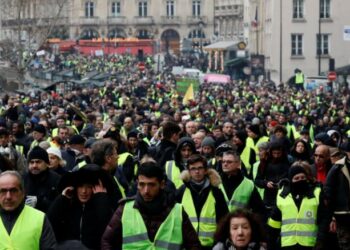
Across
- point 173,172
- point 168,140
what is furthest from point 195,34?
point 173,172

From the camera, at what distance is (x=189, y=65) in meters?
94.0

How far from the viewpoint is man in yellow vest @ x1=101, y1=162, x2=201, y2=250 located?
956 centimetres

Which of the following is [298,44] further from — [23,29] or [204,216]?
[204,216]

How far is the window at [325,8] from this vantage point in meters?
72.9

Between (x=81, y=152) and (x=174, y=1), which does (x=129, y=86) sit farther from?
(x=174, y=1)

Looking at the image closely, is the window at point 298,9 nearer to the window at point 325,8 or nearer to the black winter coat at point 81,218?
the window at point 325,8

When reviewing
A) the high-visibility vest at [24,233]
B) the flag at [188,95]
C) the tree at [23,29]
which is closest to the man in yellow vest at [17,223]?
the high-visibility vest at [24,233]

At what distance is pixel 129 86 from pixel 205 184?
4681 centimetres

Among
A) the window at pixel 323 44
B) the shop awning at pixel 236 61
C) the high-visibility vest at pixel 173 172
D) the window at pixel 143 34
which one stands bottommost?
the high-visibility vest at pixel 173 172

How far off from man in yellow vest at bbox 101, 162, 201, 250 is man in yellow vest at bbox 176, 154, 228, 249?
1870 millimetres

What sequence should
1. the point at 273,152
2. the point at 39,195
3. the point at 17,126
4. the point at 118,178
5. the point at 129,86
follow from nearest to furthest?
Result: the point at 39,195, the point at 118,178, the point at 273,152, the point at 17,126, the point at 129,86

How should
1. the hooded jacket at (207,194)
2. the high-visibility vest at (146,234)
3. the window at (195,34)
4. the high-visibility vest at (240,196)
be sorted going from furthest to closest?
the window at (195,34)
the high-visibility vest at (240,196)
the hooded jacket at (207,194)
the high-visibility vest at (146,234)

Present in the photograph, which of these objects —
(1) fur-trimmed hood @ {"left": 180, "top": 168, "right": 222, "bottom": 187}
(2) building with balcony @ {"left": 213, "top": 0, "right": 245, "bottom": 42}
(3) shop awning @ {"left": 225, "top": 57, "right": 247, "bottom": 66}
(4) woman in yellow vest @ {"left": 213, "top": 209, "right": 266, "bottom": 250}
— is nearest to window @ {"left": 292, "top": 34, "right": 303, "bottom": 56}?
(3) shop awning @ {"left": 225, "top": 57, "right": 247, "bottom": 66}

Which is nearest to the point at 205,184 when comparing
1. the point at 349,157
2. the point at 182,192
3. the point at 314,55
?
the point at 182,192
